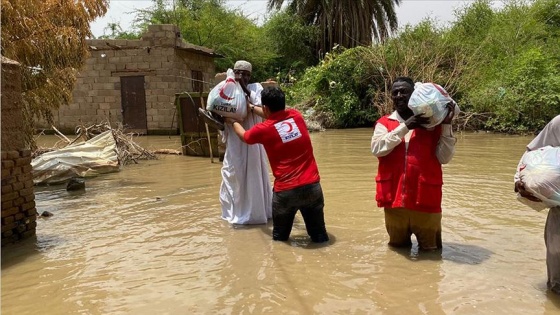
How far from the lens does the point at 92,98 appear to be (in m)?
18.2

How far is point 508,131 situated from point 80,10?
1323 cm

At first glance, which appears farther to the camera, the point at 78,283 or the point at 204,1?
the point at 204,1

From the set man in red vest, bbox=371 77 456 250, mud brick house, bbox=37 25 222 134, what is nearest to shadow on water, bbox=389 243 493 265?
man in red vest, bbox=371 77 456 250

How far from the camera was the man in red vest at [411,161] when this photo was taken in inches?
147

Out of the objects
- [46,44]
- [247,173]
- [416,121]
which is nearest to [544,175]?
[416,121]

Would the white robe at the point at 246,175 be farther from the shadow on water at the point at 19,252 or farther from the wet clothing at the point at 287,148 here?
the shadow on water at the point at 19,252

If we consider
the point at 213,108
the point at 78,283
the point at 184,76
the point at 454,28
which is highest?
the point at 454,28

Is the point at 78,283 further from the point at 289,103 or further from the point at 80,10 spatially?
the point at 289,103

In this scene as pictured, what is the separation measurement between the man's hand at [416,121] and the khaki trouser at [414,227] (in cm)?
74

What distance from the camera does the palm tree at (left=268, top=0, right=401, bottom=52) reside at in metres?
27.2

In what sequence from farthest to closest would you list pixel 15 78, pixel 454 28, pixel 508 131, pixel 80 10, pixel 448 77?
pixel 454 28, pixel 448 77, pixel 508 131, pixel 80 10, pixel 15 78

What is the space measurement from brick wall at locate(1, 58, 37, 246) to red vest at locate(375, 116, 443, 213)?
12.0 feet

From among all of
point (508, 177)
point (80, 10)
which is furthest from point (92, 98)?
point (508, 177)

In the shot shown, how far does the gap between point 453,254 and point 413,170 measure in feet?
2.92
